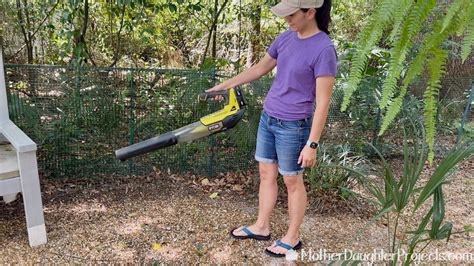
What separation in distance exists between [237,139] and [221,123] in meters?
1.11

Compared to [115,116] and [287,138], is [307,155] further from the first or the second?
[115,116]

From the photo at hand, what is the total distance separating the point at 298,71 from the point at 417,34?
1.06 metres

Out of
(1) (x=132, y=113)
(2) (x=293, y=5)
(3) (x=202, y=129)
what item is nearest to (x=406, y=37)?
(2) (x=293, y=5)

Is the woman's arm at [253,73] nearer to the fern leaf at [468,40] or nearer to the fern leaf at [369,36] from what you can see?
the fern leaf at [369,36]

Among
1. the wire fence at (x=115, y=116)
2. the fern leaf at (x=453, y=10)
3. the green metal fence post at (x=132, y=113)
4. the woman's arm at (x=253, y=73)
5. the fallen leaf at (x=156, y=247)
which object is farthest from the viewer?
the green metal fence post at (x=132, y=113)

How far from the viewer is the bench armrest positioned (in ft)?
6.47

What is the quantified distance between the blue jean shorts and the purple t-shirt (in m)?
0.04

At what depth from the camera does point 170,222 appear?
8.44 feet

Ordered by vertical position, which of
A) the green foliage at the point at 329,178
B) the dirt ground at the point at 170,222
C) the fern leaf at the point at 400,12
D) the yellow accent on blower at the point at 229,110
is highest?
the fern leaf at the point at 400,12

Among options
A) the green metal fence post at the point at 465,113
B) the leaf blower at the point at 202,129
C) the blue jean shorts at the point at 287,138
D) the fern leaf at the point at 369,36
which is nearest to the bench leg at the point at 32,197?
the leaf blower at the point at 202,129

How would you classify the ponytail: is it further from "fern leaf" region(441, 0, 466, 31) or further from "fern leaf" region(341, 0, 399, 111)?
"fern leaf" region(441, 0, 466, 31)

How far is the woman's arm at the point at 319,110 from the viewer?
1771mm

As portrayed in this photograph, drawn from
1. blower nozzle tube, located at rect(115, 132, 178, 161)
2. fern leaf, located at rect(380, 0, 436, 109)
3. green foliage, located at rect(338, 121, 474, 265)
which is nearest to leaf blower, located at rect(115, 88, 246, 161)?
blower nozzle tube, located at rect(115, 132, 178, 161)

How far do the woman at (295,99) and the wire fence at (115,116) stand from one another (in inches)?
35.0
